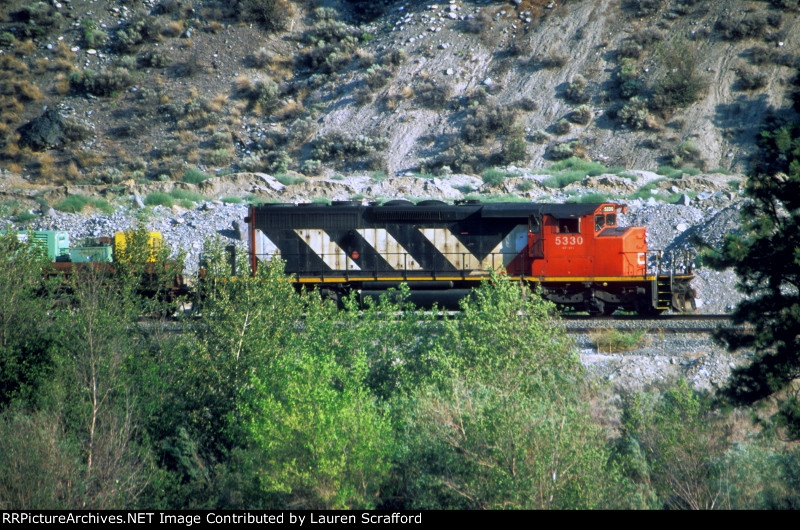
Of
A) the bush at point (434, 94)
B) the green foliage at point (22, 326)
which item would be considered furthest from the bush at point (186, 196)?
the bush at point (434, 94)

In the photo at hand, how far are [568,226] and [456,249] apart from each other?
3.46 m

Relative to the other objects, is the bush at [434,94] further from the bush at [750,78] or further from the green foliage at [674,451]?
the green foliage at [674,451]

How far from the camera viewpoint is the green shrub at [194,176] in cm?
4278

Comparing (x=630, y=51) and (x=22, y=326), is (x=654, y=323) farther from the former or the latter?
(x=630, y=51)

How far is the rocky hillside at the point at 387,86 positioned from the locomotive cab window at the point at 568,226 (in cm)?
1922

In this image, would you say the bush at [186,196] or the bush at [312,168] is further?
the bush at [312,168]

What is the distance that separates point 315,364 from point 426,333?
3.46m

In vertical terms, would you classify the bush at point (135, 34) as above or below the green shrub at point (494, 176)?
above

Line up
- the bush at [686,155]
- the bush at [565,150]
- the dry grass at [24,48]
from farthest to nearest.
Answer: the dry grass at [24,48] → the bush at [565,150] → the bush at [686,155]

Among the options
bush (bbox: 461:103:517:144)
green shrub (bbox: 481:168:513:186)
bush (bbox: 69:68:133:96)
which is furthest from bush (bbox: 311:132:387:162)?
bush (bbox: 69:68:133:96)

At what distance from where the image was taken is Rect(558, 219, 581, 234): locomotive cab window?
22.8 m

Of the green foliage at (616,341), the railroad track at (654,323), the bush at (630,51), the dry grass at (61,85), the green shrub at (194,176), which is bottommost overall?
the green foliage at (616,341)

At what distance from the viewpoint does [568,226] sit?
22859 millimetres

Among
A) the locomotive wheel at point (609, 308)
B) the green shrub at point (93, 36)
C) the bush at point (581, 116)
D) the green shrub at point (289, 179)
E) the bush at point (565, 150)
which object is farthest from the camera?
the green shrub at point (93, 36)
